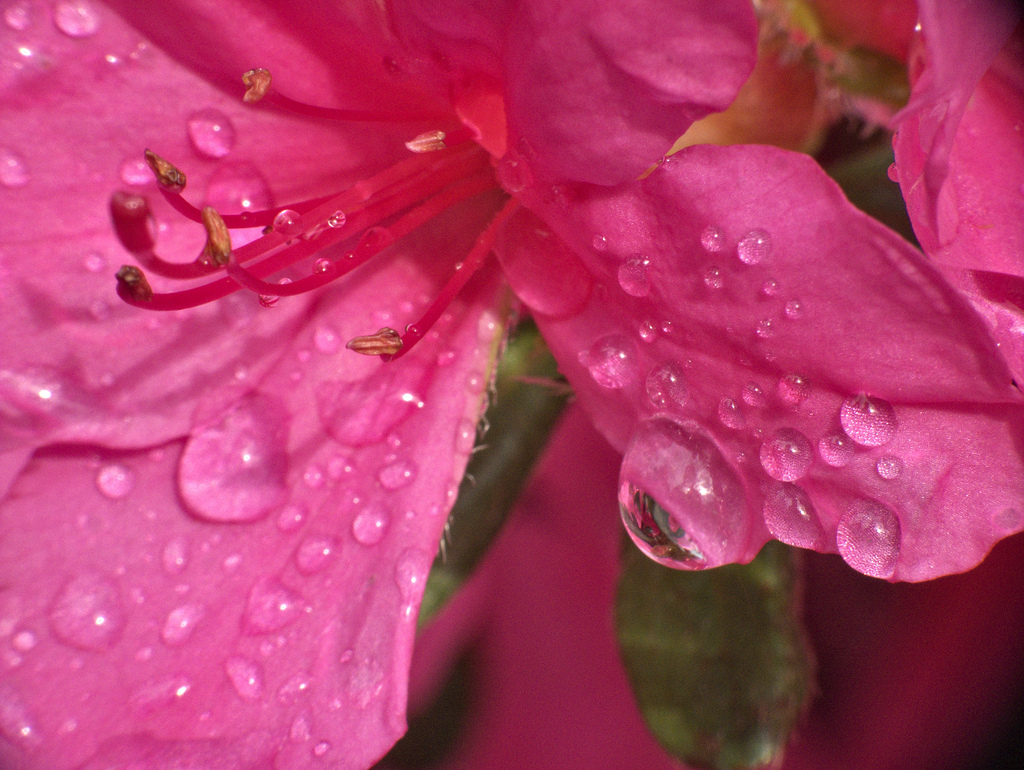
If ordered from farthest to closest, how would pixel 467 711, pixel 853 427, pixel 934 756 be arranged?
pixel 467 711 → pixel 934 756 → pixel 853 427

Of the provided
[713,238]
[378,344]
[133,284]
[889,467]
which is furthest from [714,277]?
[133,284]

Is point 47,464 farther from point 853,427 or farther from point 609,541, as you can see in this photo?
point 609,541

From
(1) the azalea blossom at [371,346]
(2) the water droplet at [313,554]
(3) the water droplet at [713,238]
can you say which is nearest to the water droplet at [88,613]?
(1) the azalea blossom at [371,346]

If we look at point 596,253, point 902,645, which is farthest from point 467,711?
point 596,253

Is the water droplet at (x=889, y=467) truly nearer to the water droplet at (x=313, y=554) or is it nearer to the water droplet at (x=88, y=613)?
the water droplet at (x=313, y=554)

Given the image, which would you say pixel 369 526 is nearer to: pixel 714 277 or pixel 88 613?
pixel 88 613
